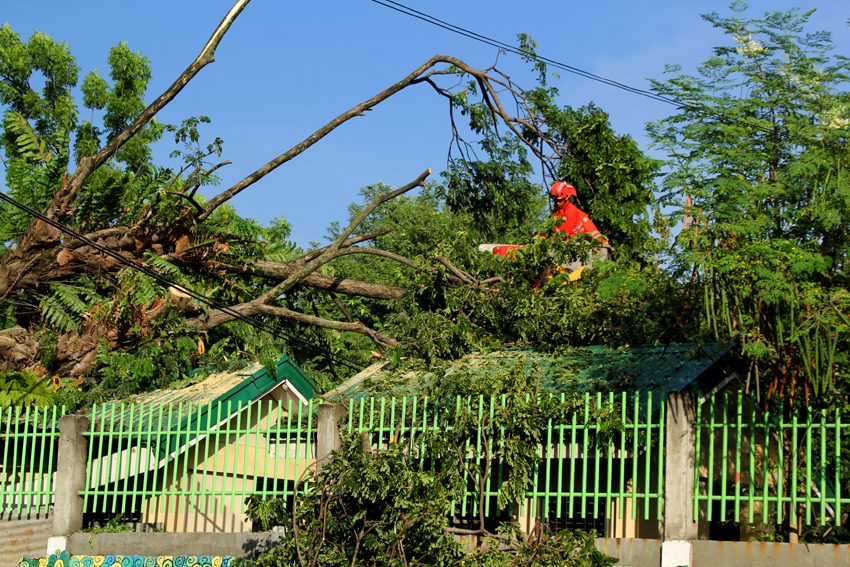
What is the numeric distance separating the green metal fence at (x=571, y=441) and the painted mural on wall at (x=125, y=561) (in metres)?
1.92

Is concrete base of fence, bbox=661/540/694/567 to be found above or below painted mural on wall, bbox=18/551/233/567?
above

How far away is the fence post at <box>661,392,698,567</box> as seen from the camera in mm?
8570

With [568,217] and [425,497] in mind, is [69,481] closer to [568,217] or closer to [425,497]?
[425,497]

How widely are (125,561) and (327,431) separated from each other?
2.45 m

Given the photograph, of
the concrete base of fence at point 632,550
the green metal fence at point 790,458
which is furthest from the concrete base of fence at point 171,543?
the green metal fence at point 790,458

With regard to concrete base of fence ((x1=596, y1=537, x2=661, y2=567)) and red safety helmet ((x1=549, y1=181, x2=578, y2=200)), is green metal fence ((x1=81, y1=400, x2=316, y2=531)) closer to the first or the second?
concrete base of fence ((x1=596, y1=537, x2=661, y2=567))

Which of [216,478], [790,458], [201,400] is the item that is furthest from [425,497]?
[201,400]

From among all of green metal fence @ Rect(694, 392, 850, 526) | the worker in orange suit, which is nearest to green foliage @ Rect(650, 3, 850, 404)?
green metal fence @ Rect(694, 392, 850, 526)

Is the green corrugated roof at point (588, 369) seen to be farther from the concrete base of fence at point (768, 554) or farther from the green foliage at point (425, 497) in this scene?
the concrete base of fence at point (768, 554)

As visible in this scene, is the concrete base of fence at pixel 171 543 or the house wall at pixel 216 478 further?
the house wall at pixel 216 478

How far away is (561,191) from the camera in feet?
50.5

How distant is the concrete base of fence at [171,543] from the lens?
9.71 metres

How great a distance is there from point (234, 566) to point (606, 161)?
9245mm

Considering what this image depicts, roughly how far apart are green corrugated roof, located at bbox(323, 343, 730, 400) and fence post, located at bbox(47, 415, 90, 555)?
8.89 feet
